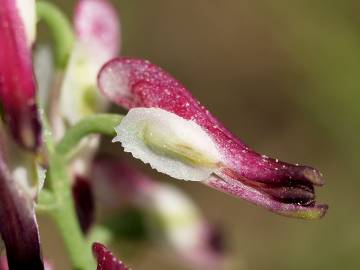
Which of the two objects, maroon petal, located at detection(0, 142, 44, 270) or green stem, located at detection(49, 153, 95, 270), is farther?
green stem, located at detection(49, 153, 95, 270)

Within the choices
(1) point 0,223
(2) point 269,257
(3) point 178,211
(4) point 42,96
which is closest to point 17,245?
(1) point 0,223

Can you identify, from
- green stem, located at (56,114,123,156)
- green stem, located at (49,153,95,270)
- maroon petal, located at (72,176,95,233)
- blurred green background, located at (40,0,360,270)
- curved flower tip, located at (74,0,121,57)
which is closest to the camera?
green stem, located at (56,114,123,156)

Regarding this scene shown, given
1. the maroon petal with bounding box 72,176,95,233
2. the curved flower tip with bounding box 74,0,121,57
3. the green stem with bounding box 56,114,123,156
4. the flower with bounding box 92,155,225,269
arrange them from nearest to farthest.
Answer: the green stem with bounding box 56,114,123,156 → the maroon petal with bounding box 72,176,95,233 → the curved flower tip with bounding box 74,0,121,57 → the flower with bounding box 92,155,225,269

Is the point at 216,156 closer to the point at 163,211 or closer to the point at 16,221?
the point at 16,221

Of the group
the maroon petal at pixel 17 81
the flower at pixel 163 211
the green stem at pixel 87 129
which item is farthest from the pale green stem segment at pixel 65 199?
the flower at pixel 163 211

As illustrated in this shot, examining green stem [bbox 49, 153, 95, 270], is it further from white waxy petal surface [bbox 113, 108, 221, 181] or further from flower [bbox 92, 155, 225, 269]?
flower [bbox 92, 155, 225, 269]

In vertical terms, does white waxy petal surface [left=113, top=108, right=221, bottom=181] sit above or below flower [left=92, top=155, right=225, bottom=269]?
above

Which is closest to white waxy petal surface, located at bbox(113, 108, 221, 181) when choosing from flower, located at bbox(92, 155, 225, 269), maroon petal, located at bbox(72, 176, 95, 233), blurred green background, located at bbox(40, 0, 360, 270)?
maroon petal, located at bbox(72, 176, 95, 233)

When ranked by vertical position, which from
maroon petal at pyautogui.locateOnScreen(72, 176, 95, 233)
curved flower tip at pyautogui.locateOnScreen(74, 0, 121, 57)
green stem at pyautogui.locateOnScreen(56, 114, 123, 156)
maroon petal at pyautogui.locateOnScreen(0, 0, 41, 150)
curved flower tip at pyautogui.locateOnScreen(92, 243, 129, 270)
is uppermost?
maroon petal at pyautogui.locateOnScreen(0, 0, 41, 150)
